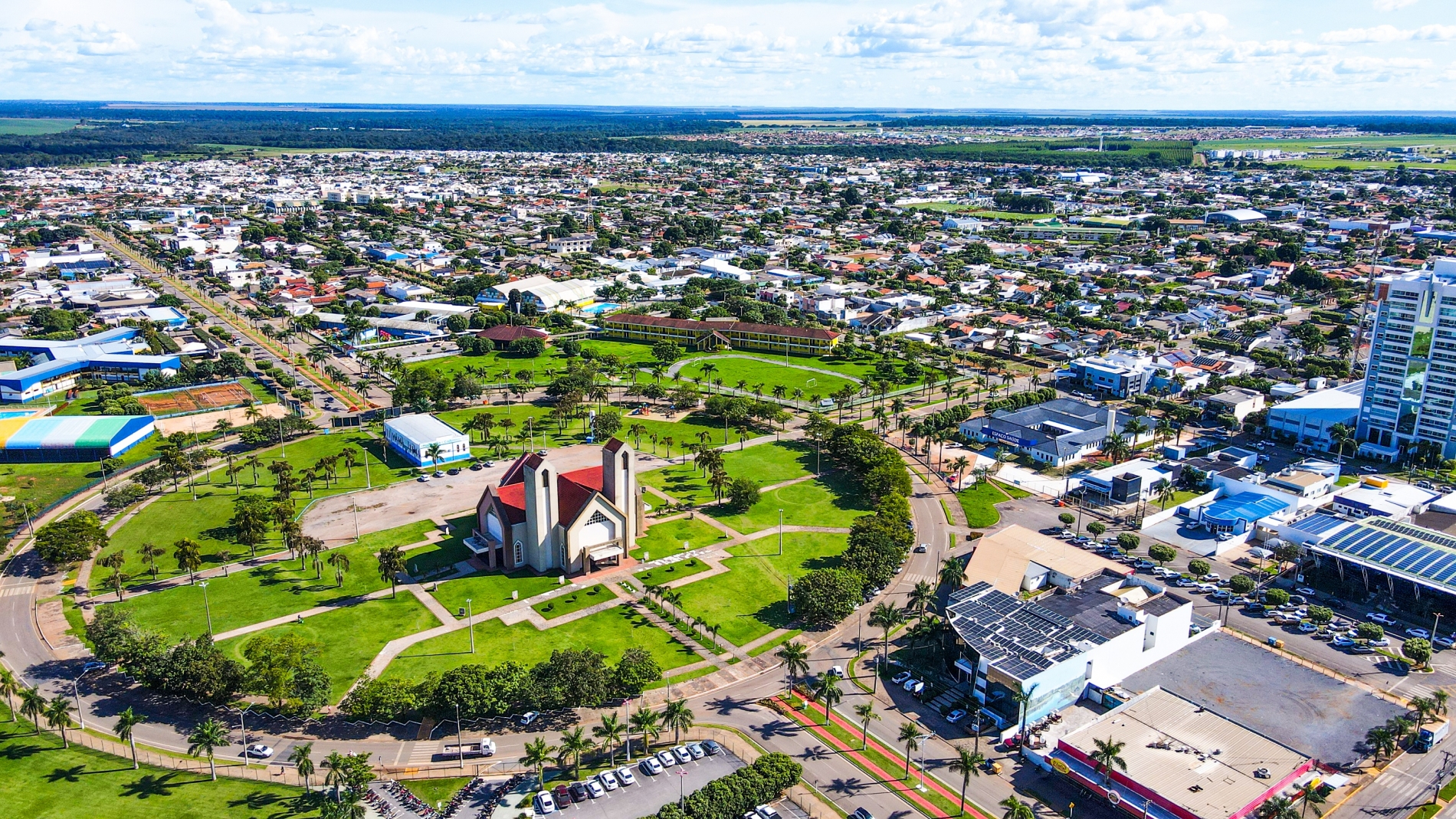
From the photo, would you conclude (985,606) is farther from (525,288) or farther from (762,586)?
(525,288)

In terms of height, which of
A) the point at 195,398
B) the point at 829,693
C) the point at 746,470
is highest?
the point at 195,398

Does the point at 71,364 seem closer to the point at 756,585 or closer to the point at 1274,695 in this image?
the point at 756,585

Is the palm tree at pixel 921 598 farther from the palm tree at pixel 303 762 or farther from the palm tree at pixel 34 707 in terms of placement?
the palm tree at pixel 34 707

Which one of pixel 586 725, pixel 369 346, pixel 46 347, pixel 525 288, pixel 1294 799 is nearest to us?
pixel 1294 799

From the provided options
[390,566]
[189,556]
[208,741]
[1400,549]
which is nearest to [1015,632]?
[1400,549]

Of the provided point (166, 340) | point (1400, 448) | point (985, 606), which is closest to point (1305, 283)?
point (1400, 448)

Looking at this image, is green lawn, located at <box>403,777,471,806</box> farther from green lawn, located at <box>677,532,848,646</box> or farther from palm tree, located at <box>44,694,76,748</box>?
green lawn, located at <box>677,532,848,646</box>
